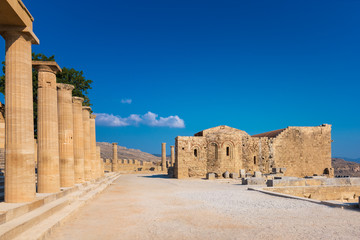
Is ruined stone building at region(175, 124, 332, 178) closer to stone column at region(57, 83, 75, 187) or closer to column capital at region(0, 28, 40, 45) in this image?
stone column at region(57, 83, 75, 187)

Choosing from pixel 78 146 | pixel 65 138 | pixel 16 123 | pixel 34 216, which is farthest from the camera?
pixel 78 146

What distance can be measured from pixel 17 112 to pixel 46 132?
102 inches

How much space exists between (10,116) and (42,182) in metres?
3.21

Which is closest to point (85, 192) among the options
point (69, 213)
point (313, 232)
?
point (69, 213)

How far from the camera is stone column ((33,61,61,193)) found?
9023 millimetres

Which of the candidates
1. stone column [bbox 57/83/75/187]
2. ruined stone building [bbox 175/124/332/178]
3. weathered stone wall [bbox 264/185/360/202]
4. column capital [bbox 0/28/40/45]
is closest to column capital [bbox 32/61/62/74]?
column capital [bbox 0/28/40/45]

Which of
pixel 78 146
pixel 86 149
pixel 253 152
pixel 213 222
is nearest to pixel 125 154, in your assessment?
pixel 253 152

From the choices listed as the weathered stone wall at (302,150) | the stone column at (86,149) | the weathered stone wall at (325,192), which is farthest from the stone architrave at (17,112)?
the weathered stone wall at (302,150)

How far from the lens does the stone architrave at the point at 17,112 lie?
21.7 ft

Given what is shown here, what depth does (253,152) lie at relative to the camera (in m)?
27.9

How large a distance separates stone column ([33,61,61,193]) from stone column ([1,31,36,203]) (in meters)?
2.25

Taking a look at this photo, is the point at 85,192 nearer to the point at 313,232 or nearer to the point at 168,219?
the point at 168,219

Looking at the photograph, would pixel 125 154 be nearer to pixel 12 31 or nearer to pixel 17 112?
pixel 17 112

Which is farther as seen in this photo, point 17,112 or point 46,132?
point 46,132
